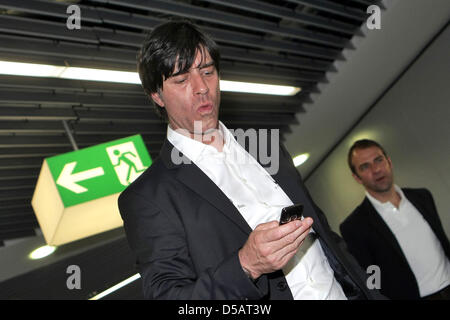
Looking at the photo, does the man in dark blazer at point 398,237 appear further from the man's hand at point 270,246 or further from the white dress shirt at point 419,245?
the man's hand at point 270,246

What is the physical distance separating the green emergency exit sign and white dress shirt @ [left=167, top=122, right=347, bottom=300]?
212 cm

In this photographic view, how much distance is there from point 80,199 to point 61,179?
208 mm

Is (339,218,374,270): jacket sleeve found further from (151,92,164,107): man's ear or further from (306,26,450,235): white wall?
(306,26,450,235): white wall

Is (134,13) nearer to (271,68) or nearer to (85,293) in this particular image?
(271,68)

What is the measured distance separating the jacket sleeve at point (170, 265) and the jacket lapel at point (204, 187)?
0.40 ft

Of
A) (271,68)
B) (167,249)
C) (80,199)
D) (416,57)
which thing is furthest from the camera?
(416,57)

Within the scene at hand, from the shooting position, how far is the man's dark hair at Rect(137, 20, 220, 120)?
154 centimetres

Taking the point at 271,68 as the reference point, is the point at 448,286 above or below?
below

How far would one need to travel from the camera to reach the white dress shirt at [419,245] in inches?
130

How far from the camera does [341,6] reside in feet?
15.4

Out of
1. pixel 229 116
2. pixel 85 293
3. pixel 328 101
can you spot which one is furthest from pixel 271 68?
pixel 85 293

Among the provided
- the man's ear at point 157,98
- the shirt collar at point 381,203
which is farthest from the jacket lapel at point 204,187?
the shirt collar at point 381,203

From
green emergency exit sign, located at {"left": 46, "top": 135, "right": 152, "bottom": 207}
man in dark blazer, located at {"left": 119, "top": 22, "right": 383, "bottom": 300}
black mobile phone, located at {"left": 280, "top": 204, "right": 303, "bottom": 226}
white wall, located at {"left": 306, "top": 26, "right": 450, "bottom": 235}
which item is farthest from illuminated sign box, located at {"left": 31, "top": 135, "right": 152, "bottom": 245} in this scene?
white wall, located at {"left": 306, "top": 26, "right": 450, "bottom": 235}

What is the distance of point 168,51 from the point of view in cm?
154
